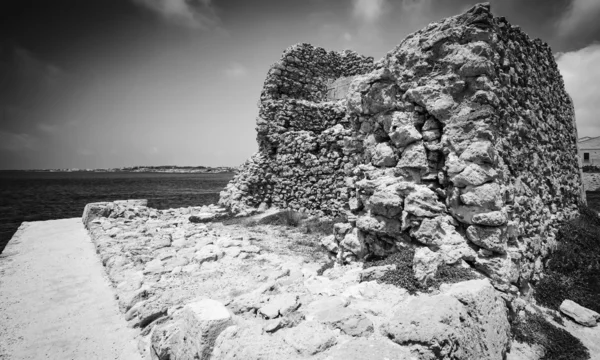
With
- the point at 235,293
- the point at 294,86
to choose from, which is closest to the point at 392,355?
the point at 235,293

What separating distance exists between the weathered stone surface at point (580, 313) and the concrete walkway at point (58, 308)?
646cm

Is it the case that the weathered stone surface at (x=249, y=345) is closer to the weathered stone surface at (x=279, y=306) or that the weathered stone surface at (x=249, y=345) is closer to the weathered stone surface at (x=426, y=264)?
the weathered stone surface at (x=279, y=306)

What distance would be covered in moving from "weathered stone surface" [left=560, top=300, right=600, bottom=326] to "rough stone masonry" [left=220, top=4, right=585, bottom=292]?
1.81 feet

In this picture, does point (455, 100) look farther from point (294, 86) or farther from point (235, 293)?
point (294, 86)

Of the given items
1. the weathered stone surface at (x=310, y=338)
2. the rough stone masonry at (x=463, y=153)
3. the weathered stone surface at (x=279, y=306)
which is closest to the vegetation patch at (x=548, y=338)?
the rough stone masonry at (x=463, y=153)

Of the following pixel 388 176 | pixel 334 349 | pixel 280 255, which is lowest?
pixel 280 255

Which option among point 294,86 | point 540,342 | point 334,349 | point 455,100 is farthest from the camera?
point 294,86

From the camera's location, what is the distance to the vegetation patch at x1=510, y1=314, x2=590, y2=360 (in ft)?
11.0

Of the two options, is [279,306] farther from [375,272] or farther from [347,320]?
[375,272]

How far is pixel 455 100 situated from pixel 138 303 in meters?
6.57

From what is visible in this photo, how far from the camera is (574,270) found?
5102mm

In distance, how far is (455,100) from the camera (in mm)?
4484

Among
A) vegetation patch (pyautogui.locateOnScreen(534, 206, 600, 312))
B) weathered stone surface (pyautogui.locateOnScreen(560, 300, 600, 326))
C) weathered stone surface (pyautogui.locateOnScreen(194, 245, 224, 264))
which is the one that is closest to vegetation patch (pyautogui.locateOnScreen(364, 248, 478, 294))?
weathered stone surface (pyautogui.locateOnScreen(560, 300, 600, 326))

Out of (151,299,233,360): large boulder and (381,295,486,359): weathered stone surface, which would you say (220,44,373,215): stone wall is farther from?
(151,299,233,360): large boulder
